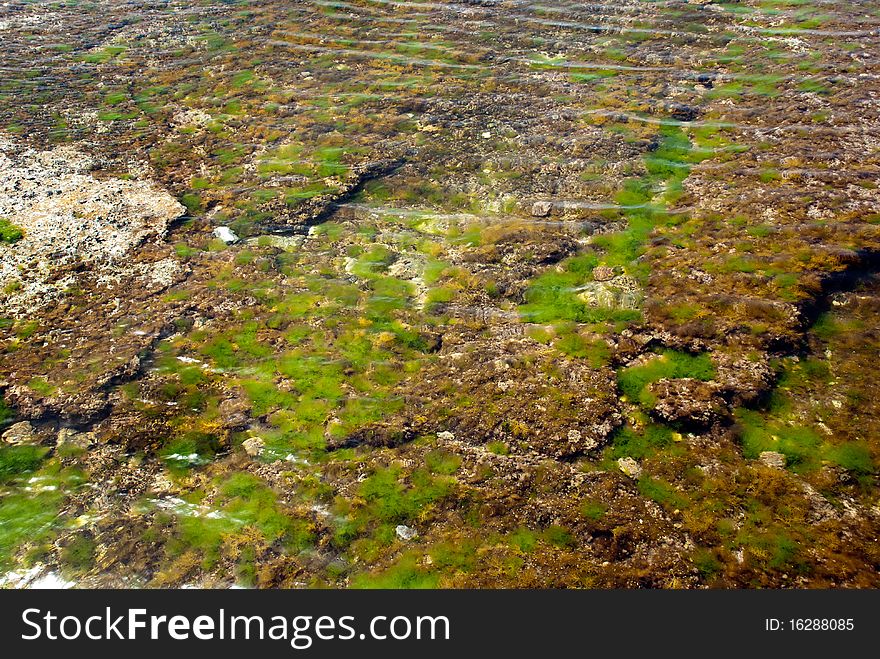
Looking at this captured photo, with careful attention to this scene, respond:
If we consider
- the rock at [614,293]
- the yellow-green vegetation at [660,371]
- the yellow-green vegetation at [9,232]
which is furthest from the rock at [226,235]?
the yellow-green vegetation at [660,371]

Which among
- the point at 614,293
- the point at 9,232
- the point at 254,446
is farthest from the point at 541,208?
the point at 9,232

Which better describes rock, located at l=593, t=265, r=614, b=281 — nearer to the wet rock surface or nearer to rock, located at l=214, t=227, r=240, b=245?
the wet rock surface

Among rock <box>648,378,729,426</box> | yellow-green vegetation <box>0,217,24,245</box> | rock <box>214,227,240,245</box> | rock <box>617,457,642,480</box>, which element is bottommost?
rock <box>617,457,642,480</box>

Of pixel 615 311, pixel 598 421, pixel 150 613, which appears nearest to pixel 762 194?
pixel 615 311

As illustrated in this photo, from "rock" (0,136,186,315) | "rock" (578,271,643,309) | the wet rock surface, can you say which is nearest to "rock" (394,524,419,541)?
the wet rock surface

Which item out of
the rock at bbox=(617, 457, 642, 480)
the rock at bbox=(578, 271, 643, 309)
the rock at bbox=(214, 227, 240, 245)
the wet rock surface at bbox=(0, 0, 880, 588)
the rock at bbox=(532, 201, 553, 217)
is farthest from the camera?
the rock at bbox=(532, 201, 553, 217)

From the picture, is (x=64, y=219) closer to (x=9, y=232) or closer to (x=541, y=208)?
(x=9, y=232)

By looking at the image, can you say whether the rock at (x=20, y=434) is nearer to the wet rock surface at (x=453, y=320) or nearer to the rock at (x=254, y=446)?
the wet rock surface at (x=453, y=320)
